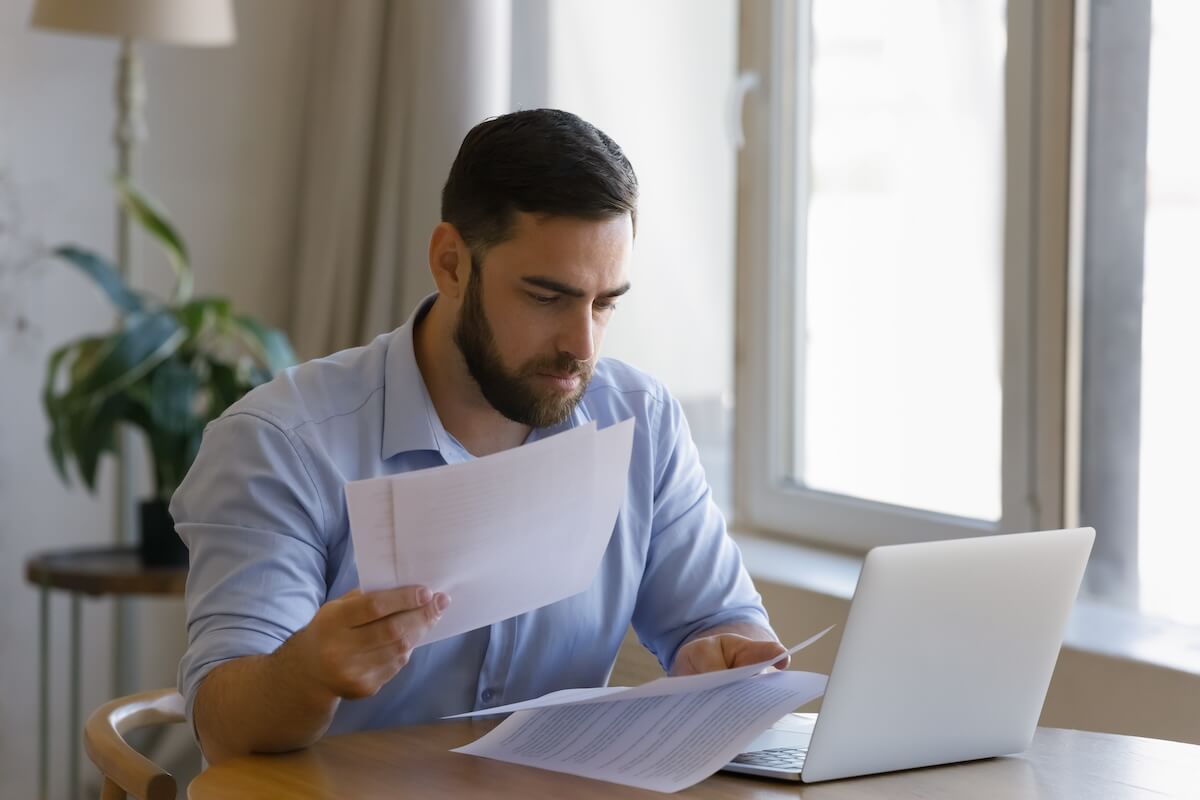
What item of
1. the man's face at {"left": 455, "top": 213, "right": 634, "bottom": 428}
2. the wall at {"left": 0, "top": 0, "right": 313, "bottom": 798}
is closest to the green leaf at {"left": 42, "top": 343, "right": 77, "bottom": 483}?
the wall at {"left": 0, "top": 0, "right": 313, "bottom": 798}

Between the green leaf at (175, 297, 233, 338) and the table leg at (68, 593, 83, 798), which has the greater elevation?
the green leaf at (175, 297, 233, 338)

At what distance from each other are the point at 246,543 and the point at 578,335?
1.18ft

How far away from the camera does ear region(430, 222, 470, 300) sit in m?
1.44

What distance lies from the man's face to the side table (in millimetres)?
1059

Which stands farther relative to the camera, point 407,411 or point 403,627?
point 407,411

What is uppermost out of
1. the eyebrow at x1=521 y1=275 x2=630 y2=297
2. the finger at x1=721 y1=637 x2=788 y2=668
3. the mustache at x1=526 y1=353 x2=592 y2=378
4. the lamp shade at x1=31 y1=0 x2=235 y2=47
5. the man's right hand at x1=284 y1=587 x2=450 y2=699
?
the lamp shade at x1=31 y1=0 x2=235 y2=47

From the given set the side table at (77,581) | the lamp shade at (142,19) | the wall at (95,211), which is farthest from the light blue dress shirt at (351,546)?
the wall at (95,211)

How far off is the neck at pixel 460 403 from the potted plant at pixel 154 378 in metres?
1.05

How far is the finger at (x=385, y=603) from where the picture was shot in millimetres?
1056

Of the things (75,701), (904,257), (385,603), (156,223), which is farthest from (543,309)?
(75,701)

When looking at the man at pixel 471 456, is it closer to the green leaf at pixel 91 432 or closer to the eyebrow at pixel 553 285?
the eyebrow at pixel 553 285

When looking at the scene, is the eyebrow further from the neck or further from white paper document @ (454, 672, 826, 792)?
white paper document @ (454, 672, 826, 792)

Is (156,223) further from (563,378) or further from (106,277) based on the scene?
(563,378)

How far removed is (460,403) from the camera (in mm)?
1466
